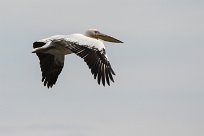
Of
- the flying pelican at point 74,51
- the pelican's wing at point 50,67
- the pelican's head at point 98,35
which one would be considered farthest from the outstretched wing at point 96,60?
the pelican's head at point 98,35

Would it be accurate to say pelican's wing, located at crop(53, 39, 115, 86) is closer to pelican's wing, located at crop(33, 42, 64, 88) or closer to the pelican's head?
pelican's wing, located at crop(33, 42, 64, 88)

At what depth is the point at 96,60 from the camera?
31.7 m

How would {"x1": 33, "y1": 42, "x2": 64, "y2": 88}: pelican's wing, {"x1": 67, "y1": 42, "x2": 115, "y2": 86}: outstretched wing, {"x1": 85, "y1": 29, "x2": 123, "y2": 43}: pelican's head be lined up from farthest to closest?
{"x1": 85, "y1": 29, "x2": 123, "y2": 43}: pelican's head < {"x1": 33, "y1": 42, "x2": 64, "y2": 88}: pelican's wing < {"x1": 67, "y1": 42, "x2": 115, "y2": 86}: outstretched wing

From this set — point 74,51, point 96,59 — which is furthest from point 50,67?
point 96,59

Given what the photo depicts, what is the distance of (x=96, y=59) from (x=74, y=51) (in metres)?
1.00

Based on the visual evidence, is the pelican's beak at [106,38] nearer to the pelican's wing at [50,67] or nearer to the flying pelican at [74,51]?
the flying pelican at [74,51]

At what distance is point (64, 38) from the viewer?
33.5 metres

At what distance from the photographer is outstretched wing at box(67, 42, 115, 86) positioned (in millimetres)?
31047

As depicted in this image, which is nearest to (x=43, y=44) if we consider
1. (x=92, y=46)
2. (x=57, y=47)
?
(x=57, y=47)

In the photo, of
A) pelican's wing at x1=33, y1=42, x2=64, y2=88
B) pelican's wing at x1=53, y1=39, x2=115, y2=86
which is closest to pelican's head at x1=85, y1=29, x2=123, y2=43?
pelican's wing at x1=33, y1=42, x2=64, y2=88

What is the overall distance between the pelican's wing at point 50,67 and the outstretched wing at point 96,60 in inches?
120

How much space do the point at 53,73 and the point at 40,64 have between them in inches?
27.3

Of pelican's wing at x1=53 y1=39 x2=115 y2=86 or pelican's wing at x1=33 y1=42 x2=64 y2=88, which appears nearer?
pelican's wing at x1=53 y1=39 x2=115 y2=86

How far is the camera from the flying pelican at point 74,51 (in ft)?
103
